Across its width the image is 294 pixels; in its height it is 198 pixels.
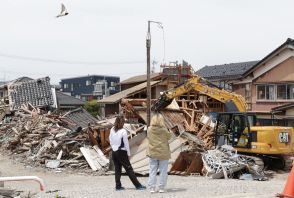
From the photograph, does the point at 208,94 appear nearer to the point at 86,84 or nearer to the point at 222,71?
the point at 222,71

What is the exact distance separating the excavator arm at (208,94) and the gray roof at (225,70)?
67.7 feet

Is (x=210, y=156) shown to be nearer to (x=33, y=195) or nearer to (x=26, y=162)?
(x=33, y=195)

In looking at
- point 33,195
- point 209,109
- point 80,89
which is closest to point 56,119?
point 209,109

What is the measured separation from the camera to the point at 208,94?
24.2 m

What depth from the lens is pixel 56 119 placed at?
84.1 feet

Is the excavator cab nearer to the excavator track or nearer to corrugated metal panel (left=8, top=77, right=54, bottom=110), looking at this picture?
the excavator track

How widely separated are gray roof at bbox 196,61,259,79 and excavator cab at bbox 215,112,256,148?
26934mm

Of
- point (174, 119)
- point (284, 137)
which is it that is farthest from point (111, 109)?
point (284, 137)

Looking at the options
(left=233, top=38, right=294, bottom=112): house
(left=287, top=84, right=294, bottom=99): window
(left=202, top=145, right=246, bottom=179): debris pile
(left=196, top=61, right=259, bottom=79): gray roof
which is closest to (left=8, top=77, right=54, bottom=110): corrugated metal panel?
(left=233, top=38, right=294, bottom=112): house

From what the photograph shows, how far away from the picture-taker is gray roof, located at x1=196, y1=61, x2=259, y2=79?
45969mm

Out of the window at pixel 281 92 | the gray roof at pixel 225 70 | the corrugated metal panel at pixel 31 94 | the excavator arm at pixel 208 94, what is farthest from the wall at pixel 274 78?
the corrugated metal panel at pixel 31 94

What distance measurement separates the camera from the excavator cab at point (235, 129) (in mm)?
17141

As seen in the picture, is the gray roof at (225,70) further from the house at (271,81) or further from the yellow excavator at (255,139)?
the yellow excavator at (255,139)

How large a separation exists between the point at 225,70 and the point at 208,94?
2483cm
